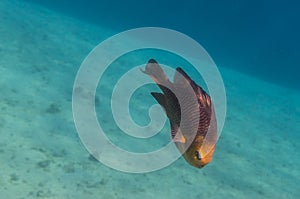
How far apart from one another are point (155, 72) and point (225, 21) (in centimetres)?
3278

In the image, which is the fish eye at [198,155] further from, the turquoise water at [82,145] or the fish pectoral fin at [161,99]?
the turquoise water at [82,145]

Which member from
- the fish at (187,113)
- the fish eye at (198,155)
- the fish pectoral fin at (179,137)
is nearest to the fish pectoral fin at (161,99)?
the fish at (187,113)

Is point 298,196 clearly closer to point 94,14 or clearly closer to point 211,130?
point 211,130

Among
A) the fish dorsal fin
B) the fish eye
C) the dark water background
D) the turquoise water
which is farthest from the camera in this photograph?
the dark water background

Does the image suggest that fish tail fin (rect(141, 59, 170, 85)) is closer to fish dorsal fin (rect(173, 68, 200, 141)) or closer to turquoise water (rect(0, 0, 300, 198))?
fish dorsal fin (rect(173, 68, 200, 141))

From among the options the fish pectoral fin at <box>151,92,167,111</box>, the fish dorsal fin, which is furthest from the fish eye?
the fish pectoral fin at <box>151,92,167,111</box>

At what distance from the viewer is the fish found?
1498 millimetres

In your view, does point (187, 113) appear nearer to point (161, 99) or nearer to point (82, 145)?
point (161, 99)

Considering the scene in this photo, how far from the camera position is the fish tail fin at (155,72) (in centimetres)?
163

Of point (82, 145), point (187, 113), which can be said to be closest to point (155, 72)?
point (187, 113)

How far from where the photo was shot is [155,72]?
1.65 meters

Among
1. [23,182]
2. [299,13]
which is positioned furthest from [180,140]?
[299,13]

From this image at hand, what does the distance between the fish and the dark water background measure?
28740 mm

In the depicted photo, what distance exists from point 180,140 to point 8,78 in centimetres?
740
